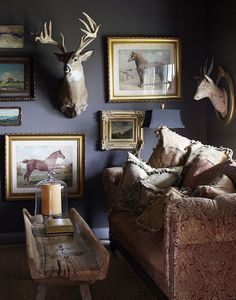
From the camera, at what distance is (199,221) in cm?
274

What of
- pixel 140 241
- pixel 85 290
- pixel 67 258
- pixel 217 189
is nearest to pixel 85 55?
pixel 140 241

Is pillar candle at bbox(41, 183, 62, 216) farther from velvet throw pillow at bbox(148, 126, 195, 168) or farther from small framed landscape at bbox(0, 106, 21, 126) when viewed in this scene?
small framed landscape at bbox(0, 106, 21, 126)

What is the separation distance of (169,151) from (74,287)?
1.51 meters

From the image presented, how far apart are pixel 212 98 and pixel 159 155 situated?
2.98 feet

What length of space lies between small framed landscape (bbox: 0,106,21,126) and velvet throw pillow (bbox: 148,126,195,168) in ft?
4.94

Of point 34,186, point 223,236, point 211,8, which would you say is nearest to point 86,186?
point 34,186

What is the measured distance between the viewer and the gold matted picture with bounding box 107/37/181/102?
5.25m

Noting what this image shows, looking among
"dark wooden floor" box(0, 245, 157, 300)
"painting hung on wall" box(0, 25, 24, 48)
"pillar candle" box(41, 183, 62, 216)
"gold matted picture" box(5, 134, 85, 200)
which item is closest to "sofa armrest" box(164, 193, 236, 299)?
"dark wooden floor" box(0, 245, 157, 300)

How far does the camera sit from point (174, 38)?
17.6 ft

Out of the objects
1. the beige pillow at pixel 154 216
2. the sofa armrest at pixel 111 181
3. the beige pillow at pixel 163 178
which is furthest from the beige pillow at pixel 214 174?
the sofa armrest at pixel 111 181

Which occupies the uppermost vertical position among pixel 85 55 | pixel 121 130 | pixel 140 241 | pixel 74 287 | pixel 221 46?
pixel 221 46

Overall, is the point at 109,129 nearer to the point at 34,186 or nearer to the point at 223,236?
the point at 34,186

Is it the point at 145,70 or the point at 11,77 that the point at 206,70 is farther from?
the point at 11,77

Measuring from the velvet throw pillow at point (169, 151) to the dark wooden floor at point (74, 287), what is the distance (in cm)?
100
